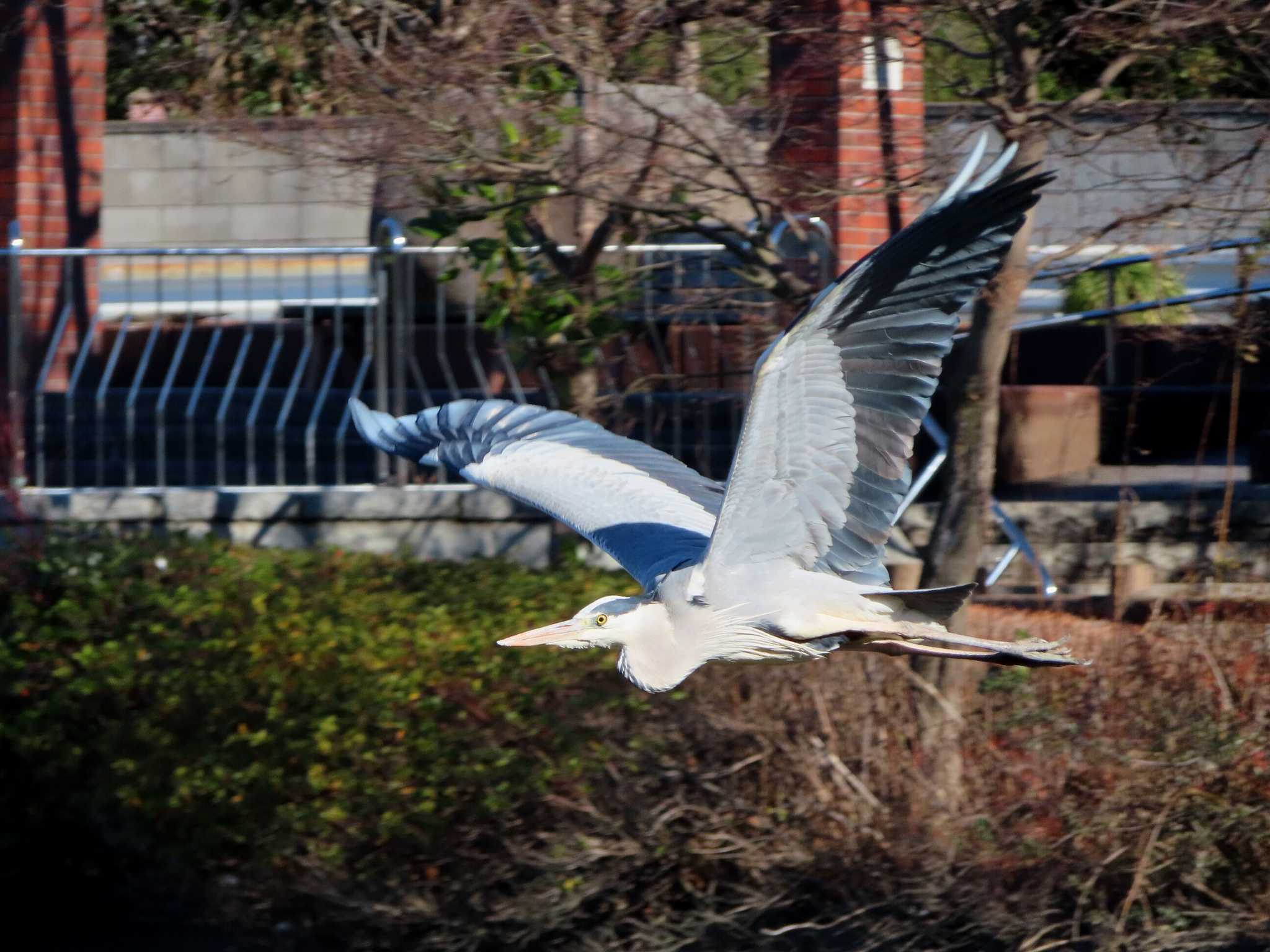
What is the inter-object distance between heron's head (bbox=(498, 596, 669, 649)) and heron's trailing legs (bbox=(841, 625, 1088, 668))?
0.55 metres

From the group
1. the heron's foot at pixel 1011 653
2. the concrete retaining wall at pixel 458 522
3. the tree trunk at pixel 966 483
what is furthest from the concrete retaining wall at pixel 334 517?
the heron's foot at pixel 1011 653

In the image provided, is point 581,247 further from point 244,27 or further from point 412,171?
point 244,27

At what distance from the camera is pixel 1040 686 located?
5.96 metres

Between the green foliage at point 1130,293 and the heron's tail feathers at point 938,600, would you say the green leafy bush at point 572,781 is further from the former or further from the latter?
the green foliage at point 1130,293

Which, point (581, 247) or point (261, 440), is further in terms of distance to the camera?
point (261, 440)

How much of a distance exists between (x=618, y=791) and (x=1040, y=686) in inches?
60.2

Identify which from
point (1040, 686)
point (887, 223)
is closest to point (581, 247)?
point (887, 223)

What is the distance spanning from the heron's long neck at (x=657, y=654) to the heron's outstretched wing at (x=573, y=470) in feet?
0.99

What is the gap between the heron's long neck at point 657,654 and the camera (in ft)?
14.2

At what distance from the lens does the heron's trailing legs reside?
13.8 ft

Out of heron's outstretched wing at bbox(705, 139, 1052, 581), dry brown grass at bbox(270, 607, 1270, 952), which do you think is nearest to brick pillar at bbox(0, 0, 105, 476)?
dry brown grass at bbox(270, 607, 1270, 952)

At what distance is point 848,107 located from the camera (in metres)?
6.38

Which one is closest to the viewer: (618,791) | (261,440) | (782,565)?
(782,565)

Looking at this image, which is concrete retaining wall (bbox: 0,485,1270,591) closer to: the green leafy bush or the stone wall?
the green leafy bush
